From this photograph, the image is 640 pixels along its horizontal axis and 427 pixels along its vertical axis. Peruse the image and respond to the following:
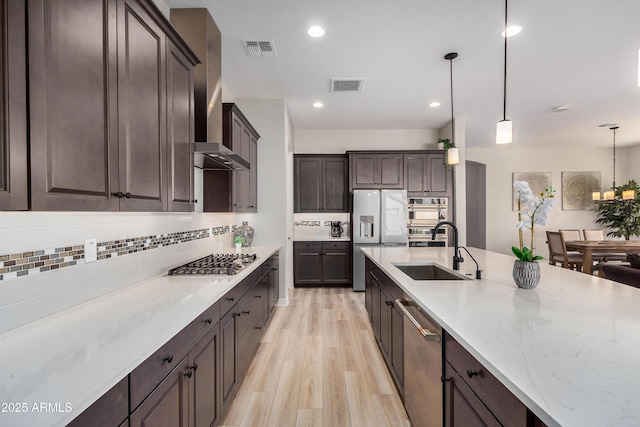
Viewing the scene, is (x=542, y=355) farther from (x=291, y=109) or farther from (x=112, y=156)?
(x=291, y=109)

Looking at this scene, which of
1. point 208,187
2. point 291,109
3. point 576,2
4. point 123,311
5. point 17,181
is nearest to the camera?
point 17,181

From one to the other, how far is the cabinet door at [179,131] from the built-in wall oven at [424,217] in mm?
4102

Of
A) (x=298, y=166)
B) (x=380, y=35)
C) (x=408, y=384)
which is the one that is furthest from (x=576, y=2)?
(x=298, y=166)

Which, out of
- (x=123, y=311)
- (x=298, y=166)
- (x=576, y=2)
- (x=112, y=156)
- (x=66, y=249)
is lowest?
(x=123, y=311)

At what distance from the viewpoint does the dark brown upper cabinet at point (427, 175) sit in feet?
17.5

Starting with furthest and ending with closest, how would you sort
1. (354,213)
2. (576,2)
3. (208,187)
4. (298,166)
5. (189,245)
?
(298,166) < (354,213) < (208,187) < (189,245) < (576,2)

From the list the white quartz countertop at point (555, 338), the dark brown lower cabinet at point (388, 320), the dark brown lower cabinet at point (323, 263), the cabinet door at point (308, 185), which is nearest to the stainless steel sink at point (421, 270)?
the dark brown lower cabinet at point (388, 320)

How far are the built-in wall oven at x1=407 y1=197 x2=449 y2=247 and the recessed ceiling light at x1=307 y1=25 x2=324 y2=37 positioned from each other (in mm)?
3378

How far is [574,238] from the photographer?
6676 millimetres

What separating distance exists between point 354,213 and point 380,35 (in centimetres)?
292

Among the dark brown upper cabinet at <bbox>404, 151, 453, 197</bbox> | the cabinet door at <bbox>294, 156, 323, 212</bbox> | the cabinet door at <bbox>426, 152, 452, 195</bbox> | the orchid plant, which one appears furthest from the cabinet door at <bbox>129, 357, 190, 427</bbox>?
the cabinet door at <bbox>426, 152, 452, 195</bbox>

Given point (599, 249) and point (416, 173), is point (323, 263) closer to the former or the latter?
point (416, 173)

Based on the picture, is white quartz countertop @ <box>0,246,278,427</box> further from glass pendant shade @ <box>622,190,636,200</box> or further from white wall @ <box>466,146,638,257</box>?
glass pendant shade @ <box>622,190,636,200</box>

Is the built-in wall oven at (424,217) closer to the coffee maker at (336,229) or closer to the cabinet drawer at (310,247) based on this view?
the coffee maker at (336,229)
